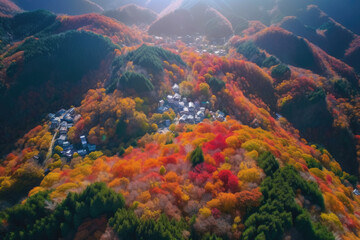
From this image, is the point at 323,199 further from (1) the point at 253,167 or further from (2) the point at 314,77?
(2) the point at 314,77

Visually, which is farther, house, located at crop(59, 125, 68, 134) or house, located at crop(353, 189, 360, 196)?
house, located at crop(59, 125, 68, 134)

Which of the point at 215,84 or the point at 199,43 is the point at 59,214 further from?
the point at 199,43

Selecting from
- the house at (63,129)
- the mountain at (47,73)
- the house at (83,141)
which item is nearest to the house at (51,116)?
the mountain at (47,73)

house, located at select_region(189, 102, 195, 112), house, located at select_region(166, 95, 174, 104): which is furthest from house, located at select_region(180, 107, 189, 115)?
house, located at select_region(166, 95, 174, 104)

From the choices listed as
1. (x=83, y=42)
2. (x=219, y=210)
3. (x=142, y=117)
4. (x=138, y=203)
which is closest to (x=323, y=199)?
(x=219, y=210)

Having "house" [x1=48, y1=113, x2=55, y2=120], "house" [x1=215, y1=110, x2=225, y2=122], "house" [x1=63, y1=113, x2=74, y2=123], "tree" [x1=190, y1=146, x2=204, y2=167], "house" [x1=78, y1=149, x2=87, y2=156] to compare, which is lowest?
"house" [x1=48, y1=113, x2=55, y2=120]

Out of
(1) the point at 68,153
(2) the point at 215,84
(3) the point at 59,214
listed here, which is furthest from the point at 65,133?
(2) the point at 215,84

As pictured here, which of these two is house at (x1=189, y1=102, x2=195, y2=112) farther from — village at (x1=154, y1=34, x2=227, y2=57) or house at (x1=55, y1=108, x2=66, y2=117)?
village at (x1=154, y1=34, x2=227, y2=57)
